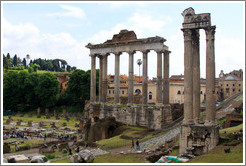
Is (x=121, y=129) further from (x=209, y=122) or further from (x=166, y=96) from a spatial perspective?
(x=209, y=122)

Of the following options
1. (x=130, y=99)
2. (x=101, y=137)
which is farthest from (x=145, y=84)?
(x=101, y=137)

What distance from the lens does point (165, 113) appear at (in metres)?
30.5

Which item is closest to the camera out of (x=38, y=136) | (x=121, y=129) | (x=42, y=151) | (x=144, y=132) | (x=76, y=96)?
(x=42, y=151)

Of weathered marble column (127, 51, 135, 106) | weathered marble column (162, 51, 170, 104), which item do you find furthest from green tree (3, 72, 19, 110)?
weathered marble column (162, 51, 170, 104)

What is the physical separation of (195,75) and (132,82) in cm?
1345

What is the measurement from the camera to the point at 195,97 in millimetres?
20031

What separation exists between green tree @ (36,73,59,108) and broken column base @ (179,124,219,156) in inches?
1865

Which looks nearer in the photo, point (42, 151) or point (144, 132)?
point (42, 151)

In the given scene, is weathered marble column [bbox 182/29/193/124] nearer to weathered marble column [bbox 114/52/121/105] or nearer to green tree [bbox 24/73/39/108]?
weathered marble column [bbox 114/52/121/105]

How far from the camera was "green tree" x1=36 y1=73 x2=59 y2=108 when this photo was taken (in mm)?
61062

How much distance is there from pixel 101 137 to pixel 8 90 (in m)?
41.0

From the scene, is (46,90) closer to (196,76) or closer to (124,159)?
(124,159)

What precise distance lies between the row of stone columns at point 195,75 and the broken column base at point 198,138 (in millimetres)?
606

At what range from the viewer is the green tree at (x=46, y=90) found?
2404 inches
